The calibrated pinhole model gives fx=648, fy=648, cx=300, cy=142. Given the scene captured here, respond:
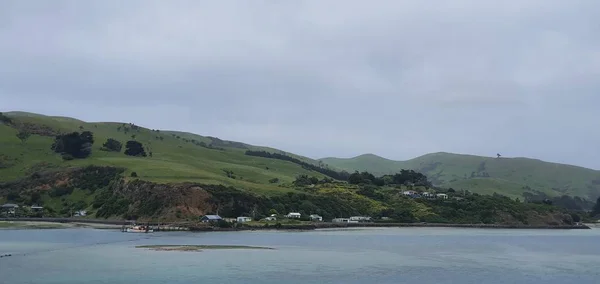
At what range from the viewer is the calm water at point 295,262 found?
2112 inches

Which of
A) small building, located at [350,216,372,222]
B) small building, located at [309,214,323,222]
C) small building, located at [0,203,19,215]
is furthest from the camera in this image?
small building, located at [350,216,372,222]

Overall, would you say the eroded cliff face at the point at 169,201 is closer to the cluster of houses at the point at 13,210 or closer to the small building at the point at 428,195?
the cluster of houses at the point at 13,210

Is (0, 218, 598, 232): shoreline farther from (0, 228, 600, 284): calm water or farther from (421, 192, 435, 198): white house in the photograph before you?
(421, 192, 435, 198): white house

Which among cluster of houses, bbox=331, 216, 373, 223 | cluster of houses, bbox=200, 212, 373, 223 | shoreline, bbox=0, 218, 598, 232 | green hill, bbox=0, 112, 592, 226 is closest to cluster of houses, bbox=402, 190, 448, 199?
green hill, bbox=0, 112, 592, 226

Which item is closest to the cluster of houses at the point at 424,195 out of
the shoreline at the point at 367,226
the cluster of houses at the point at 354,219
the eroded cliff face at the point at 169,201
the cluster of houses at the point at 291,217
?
the shoreline at the point at 367,226

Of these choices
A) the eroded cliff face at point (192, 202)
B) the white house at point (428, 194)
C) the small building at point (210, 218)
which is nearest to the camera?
the small building at point (210, 218)

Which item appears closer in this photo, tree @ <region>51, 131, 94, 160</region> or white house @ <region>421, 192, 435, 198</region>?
tree @ <region>51, 131, 94, 160</region>

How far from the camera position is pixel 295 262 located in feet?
213

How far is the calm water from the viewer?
53656 mm

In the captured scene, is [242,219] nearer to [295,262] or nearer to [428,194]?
[295,262]

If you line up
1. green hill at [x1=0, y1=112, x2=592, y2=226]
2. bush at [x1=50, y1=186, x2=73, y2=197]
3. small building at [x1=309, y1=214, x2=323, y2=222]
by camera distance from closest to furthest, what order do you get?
green hill at [x1=0, y1=112, x2=592, y2=226] → small building at [x1=309, y1=214, x2=323, y2=222] → bush at [x1=50, y1=186, x2=73, y2=197]

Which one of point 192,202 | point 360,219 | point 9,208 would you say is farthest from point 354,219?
point 9,208

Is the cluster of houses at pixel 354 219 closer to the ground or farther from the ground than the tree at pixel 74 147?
closer to the ground

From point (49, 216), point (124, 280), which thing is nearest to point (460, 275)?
point (124, 280)
